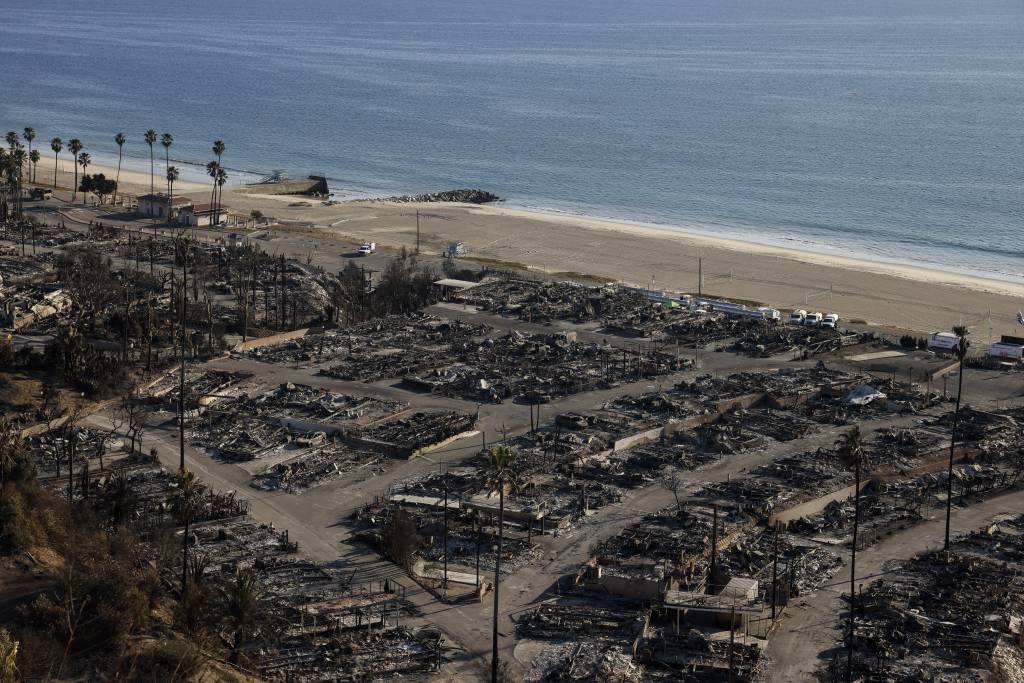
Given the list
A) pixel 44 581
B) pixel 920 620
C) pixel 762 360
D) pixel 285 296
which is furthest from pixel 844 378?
pixel 44 581

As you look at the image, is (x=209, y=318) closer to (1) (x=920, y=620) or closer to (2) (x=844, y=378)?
(2) (x=844, y=378)

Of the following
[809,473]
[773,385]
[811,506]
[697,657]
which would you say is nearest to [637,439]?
[809,473]

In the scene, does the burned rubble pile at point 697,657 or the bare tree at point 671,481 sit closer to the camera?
the burned rubble pile at point 697,657

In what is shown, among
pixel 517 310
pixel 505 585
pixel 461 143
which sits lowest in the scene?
pixel 505 585

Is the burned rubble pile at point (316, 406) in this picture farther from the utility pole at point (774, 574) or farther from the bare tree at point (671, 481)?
the utility pole at point (774, 574)

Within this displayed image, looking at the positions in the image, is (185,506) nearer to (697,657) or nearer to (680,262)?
(697,657)

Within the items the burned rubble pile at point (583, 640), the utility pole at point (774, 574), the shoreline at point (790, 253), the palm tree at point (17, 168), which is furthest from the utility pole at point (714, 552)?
the palm tree at point (17, 168)

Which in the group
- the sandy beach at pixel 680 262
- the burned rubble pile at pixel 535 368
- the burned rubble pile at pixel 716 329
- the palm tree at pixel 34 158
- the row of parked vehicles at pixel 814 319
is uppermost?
the palm tree at pixel 34 158
